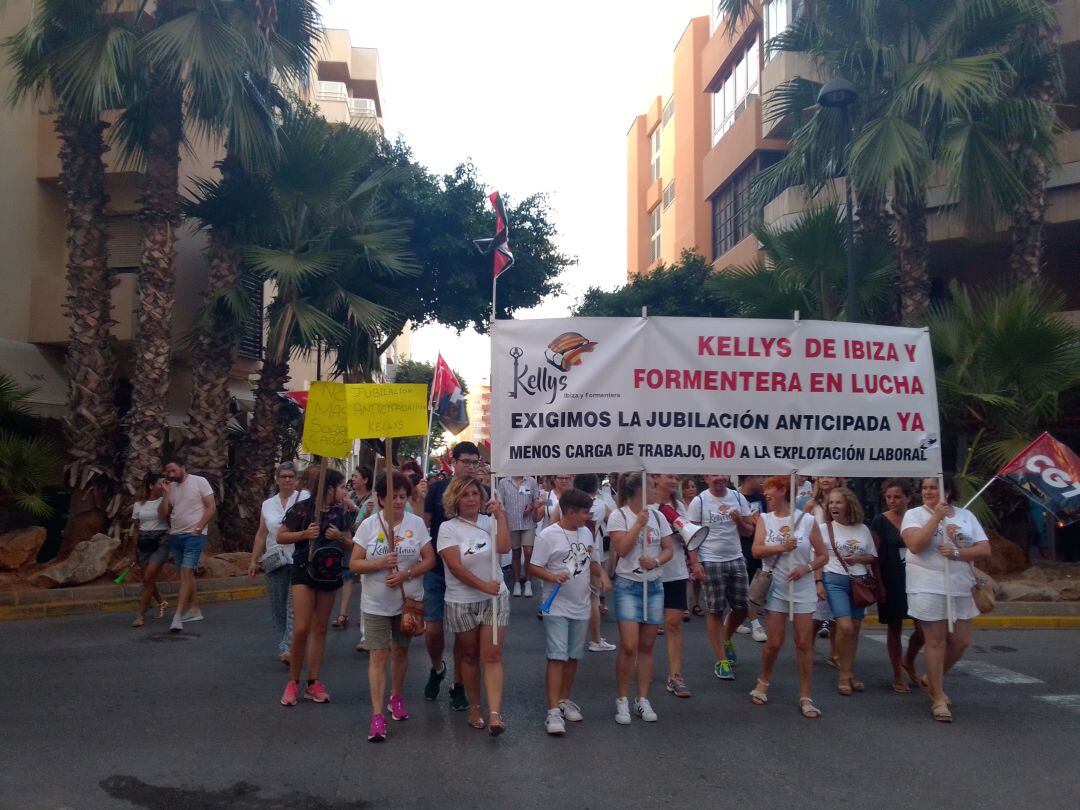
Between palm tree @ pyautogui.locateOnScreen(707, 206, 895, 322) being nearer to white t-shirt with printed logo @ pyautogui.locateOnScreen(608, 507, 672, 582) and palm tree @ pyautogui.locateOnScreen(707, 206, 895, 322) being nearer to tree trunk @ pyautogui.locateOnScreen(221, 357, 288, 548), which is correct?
tree trunk @ pyautogui.locateOnScreen(221, 357, 288, 548)

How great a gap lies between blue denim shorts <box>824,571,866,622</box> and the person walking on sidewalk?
4092 millimetres

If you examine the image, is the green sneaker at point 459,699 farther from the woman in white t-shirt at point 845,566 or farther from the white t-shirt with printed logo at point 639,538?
the woman in white t-shirt at point 845,566

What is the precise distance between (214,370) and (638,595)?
10.2 metres

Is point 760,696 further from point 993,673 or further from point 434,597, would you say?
point 993,673

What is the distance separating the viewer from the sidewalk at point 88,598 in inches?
457

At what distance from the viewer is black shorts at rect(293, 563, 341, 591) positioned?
7000 mm

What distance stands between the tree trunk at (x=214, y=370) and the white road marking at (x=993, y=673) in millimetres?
10297

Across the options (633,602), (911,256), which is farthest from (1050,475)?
(911,256)

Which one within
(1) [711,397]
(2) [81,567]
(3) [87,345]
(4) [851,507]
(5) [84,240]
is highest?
(5) [84,240]

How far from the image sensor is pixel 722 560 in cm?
855

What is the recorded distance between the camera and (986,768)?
5.79m

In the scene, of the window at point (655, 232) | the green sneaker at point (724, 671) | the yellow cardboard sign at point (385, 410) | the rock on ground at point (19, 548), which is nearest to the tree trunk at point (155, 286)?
the rock on ground at point (19, 548)

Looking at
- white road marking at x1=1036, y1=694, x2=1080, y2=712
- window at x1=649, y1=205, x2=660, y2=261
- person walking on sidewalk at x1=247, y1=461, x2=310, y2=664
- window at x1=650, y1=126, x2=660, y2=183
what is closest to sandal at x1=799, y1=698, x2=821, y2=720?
white road marking at x1=1036, y1=694, x2=1080, y2=712

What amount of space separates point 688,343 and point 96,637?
22.0 feet
